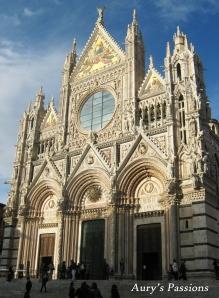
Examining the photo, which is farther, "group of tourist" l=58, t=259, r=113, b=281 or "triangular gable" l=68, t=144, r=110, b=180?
"triangular gable" l=68, t=144, r=110, b=180

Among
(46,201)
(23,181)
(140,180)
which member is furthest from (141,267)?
(23,181)

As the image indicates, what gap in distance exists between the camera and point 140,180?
73.2 ft

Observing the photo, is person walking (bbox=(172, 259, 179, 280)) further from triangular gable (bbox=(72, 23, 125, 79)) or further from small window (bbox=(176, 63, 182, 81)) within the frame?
triangular gable (bbox=(72, 23, 125, 79))

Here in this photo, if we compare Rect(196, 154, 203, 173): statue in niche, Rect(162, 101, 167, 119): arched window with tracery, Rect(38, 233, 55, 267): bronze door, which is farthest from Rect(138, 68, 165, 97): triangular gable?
Rect(38, 233, 55, 267): bronze door

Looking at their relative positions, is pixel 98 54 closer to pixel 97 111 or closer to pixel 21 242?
pixel 97 111

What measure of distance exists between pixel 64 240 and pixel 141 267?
5424 mm

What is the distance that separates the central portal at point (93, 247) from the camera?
22.0 meters

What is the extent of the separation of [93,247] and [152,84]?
37.1 feet

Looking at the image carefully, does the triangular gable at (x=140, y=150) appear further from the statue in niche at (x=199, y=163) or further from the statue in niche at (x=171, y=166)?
the statue in niche at (x=199, y=163)

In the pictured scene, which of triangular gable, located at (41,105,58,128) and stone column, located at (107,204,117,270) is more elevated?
triangular gable, located at (41,105,58,128)

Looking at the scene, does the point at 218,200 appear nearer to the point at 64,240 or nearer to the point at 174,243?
the point at 174,243

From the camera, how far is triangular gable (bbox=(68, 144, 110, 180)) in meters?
24.1

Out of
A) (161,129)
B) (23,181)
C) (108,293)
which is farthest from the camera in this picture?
(23,181)

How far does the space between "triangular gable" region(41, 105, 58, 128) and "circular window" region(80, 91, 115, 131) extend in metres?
2.56
